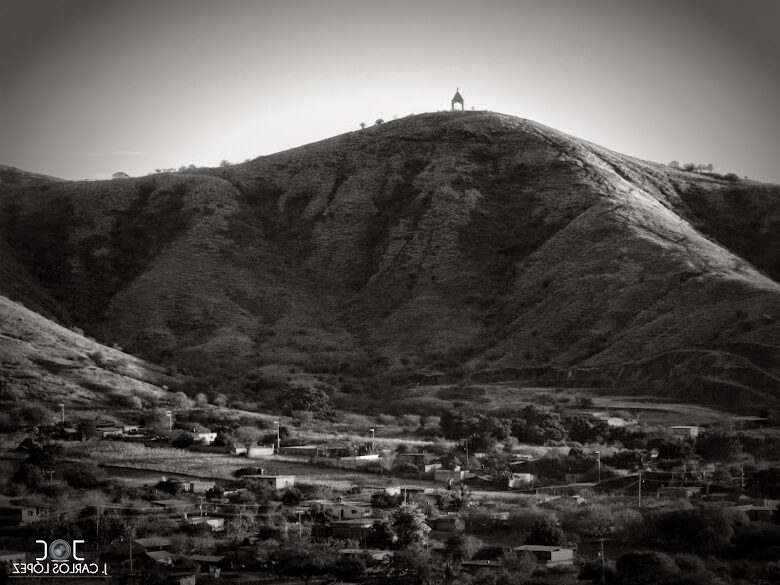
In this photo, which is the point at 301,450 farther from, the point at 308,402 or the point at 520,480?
the point at 308,402

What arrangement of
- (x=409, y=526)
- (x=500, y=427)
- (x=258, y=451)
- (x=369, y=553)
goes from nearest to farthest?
(x=369, y=553), (x=409, y=526), (x=258, y=451), (x=500, y=427)

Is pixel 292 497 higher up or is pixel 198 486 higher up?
pixel 198 486

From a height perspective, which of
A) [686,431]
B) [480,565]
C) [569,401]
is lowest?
[480,565]

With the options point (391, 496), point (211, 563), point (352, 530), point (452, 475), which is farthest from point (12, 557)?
point (452, 475)

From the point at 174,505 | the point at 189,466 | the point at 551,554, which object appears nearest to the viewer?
the point at 551,554

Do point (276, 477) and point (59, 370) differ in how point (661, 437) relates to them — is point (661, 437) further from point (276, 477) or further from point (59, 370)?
point (59, 370)

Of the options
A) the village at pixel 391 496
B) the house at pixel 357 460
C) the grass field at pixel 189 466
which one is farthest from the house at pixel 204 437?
the house at pixel 357 460
